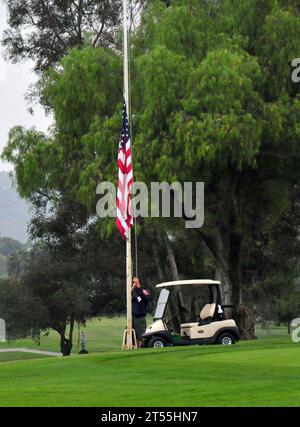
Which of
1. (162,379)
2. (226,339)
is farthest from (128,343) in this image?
(162,379)

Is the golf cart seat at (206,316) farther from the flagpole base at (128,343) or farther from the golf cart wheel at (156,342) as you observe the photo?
the flagpole base at (128,343)

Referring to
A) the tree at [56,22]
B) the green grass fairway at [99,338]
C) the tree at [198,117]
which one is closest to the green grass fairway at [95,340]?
the green grass fairway at [99,338]

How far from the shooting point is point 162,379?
1781cm

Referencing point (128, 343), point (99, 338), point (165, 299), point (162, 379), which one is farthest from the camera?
point (99, 338)

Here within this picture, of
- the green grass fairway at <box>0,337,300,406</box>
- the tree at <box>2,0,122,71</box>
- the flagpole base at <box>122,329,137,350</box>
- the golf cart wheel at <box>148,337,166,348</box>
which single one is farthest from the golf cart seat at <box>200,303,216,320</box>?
the tree at <box>2,0,122,71</box>

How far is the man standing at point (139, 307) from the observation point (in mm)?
31000

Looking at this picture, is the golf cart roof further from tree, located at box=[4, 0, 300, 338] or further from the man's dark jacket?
tree, located at box=[4, 0, 300, 338]

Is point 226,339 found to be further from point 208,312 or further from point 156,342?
point 156,342

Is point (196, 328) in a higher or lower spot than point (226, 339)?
higher

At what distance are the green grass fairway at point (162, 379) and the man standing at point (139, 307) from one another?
5821 millimetres

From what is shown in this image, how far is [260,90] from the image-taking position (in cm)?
3672

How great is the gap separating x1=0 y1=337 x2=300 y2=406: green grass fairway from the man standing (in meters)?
5.82

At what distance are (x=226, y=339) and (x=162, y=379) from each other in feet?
40.4

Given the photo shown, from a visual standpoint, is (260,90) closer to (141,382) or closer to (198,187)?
(198,187)
